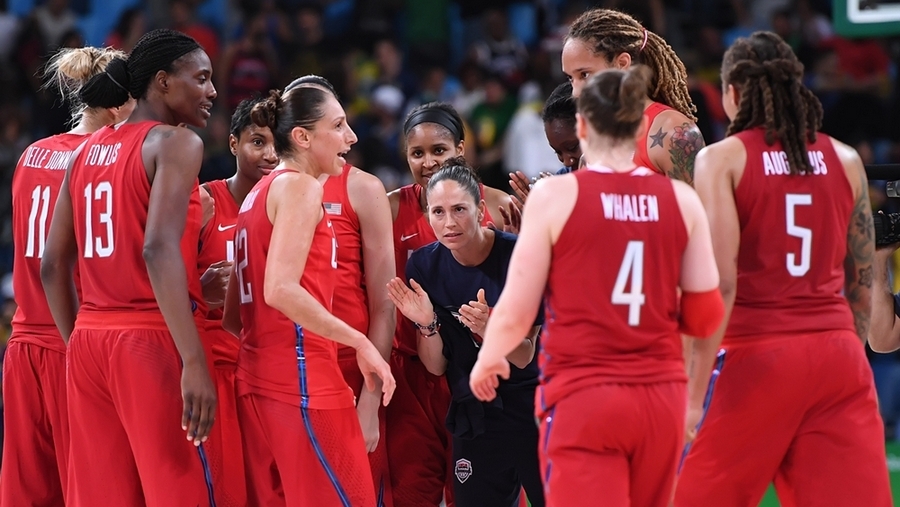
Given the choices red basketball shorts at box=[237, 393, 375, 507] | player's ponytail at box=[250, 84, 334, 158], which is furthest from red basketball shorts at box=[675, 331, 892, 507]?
player's ponytail at box=[250, 84, 334, 158]

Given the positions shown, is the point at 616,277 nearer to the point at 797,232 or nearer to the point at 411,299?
the point at 797,232

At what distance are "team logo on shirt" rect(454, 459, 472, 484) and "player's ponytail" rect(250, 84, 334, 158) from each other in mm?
1725

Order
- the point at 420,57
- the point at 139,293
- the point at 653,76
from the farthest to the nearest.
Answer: the point at 420,57 < the point at 653,76 < the point at 139,293

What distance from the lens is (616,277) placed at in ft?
12.9

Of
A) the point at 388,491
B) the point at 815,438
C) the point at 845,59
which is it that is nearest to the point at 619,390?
the point at 815,438

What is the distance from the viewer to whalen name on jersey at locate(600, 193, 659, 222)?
12.8 feet

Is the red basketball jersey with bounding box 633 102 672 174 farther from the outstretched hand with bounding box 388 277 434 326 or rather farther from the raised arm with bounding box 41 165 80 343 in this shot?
the raised arm with bounding box 41 165 80 343

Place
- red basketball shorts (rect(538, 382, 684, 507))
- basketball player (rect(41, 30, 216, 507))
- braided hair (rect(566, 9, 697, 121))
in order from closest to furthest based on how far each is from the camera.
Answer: red basketball shorts (rect(538, 382, 684, 507)), basketball player (rect(41, 30, 216, 507)), braided hair (rect(566, 9, 697, 121))

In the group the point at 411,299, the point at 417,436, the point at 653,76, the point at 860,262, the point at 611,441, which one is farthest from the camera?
the point at 417,436

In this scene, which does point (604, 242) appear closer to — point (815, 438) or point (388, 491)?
point (815, 438)

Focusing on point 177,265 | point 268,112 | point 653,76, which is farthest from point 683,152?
point 177,265

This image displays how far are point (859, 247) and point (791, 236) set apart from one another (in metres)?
0.39

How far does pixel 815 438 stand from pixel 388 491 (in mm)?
2314

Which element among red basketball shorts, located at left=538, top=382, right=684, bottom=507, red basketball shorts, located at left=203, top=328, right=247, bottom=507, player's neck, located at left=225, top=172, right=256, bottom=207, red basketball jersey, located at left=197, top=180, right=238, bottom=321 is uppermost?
player's neck, located at left=225, top=172, right=256, bottom=207
